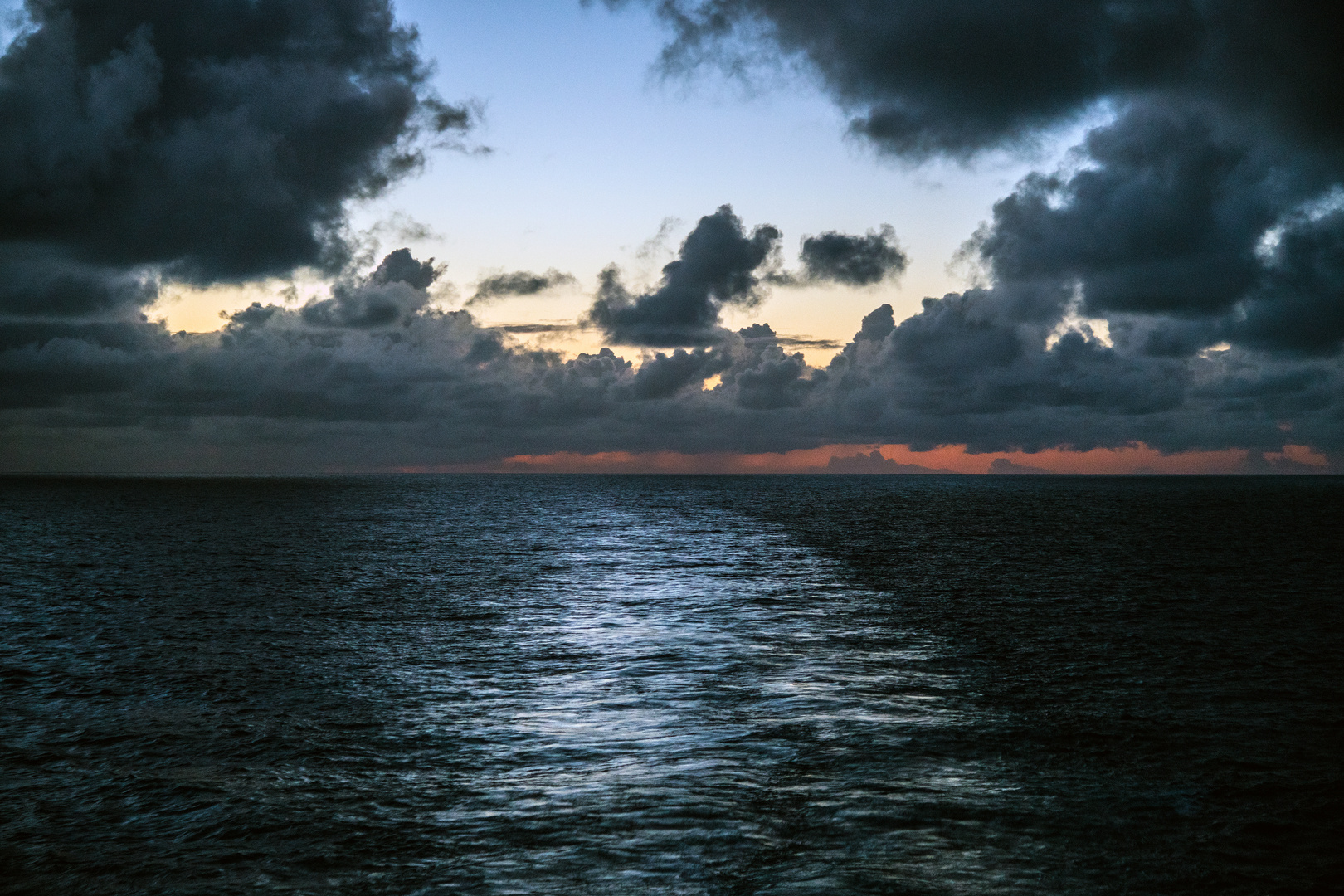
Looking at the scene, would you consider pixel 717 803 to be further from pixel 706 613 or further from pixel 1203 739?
pixel 706 613

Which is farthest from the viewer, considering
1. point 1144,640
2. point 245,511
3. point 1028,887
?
point 245,511

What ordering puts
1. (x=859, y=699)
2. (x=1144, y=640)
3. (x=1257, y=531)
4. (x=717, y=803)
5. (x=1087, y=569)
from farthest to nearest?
(x=1257, y=531), (x=1087, y=569), (x=1144, y=640), (x=859, y=699), (x=717, y=803)

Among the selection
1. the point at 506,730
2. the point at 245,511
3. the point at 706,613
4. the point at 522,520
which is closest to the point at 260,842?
the point at 506,730

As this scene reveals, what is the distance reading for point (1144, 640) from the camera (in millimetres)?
30906

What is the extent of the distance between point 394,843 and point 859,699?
1208cm

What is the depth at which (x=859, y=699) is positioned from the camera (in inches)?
859

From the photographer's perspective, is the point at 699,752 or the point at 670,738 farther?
the point at 670,738

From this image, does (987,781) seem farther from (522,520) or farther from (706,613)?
(522,520)

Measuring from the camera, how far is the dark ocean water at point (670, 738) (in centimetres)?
1248

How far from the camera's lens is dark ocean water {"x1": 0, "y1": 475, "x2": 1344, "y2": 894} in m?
12.5

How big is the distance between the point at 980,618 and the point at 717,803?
24.7 meters

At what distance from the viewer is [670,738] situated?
18.5m

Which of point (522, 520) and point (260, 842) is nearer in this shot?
point (260, 842)

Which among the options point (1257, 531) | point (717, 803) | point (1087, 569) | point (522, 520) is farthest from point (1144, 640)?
point (522, 520)
